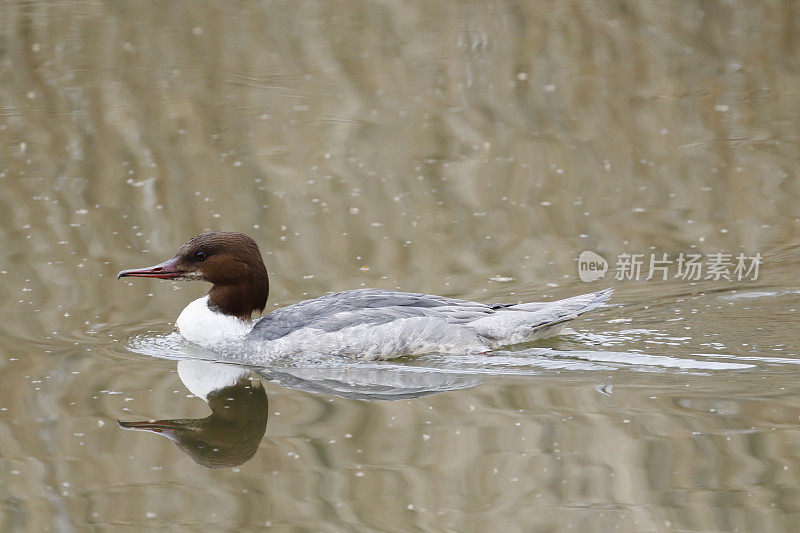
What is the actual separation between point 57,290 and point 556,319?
3835mm

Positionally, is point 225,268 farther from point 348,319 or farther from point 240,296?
point 348,319

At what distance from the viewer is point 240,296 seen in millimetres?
8617

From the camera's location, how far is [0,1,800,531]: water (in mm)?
6336

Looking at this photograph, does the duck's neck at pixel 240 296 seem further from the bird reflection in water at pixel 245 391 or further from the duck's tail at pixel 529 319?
the duck's tail at pixel 529 319

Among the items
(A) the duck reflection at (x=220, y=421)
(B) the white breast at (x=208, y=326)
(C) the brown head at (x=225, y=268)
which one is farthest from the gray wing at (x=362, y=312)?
(A) the duck reflection at (x=220, y=421)

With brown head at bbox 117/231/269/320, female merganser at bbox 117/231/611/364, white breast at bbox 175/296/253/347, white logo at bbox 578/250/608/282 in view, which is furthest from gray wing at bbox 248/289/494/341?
white logo at bbox 578/250/608/282

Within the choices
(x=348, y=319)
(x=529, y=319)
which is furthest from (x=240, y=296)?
(x=529, y=319)

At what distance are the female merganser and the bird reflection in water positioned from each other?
0.18m

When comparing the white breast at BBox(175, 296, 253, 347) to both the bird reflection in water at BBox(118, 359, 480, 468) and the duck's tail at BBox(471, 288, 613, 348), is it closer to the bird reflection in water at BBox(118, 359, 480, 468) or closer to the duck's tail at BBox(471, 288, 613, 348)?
the bird reflection in water at BBox(118, 359, 480, 468)

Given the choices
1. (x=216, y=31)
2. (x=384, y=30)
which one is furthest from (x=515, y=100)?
(x=216, y=31)

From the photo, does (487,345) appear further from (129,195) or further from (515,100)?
(515,100)

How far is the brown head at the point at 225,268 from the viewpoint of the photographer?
851 cm

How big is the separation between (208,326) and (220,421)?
129 cm

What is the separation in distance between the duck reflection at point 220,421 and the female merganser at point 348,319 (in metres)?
0.32
